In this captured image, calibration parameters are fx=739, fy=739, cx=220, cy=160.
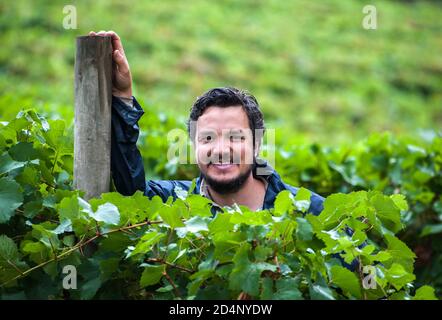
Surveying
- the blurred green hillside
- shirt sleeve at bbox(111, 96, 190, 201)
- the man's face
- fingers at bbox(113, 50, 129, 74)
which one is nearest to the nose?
the man's face

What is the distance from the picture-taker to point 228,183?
3.21 meters

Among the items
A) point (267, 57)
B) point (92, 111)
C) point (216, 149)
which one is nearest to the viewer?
point (92, 111)

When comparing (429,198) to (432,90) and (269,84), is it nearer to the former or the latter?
(269,84)

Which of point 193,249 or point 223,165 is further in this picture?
point 223,165

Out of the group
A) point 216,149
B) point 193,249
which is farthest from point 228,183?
point 193,249

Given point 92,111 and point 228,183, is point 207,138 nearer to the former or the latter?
point 228,183

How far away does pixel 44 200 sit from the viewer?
7.83 ft

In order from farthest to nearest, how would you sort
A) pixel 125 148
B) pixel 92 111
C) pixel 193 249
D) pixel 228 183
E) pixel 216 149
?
pixel 228 183 < pixel 216 149 < pixel 125 148 < pixel 92 111 < pixel 193 249

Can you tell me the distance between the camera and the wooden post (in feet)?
8.46

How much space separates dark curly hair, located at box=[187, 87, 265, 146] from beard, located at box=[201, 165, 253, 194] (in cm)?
22

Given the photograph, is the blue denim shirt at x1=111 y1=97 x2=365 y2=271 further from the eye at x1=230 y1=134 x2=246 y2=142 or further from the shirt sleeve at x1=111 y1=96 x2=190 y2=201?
the eye at x1=230 y1=134 x2=246 y2=142

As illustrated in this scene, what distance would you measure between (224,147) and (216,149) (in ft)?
0.14

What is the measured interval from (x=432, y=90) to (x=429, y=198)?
435 inches

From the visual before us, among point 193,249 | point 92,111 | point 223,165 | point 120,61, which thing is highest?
point 120,61
